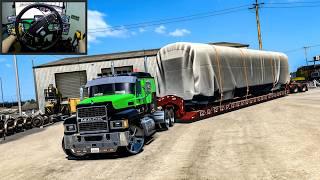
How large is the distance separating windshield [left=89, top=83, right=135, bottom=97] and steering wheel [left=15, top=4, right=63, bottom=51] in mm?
26395

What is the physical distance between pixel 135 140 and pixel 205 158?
10.3 ft

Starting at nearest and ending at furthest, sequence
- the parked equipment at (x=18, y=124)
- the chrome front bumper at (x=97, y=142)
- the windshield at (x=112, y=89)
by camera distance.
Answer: the chrome front bumper at (x=97, y=142) → the windshield at (x=112, y=89) → the parked equipment at (x=18, y=124)

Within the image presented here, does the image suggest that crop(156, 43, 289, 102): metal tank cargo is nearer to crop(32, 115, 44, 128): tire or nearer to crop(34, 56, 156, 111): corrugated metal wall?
crop(32, 115, 44, 128): tire

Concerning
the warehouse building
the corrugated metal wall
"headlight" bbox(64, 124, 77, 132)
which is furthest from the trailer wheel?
"headlight" bbox(64, 124, 77, 132)

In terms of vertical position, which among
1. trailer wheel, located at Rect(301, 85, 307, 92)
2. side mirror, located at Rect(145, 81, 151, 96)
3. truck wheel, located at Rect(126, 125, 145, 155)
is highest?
side mirror, located at Rect(145, 81, 151, 96)

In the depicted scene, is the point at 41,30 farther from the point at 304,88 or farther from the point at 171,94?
the point at 304,88

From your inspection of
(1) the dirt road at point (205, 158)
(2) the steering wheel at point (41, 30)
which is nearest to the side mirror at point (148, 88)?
(1) the dirt road at point (205, 158)

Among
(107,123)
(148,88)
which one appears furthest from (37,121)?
(107,123)

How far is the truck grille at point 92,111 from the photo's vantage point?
12.4 m

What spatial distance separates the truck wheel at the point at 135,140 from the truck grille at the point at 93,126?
93 cm

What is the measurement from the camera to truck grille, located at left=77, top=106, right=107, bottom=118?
1238cm

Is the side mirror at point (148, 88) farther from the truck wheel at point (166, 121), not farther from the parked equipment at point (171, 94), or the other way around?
the truck wheel at point (166, 121)

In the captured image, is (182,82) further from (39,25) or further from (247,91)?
(39,25)

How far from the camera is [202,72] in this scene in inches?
792
